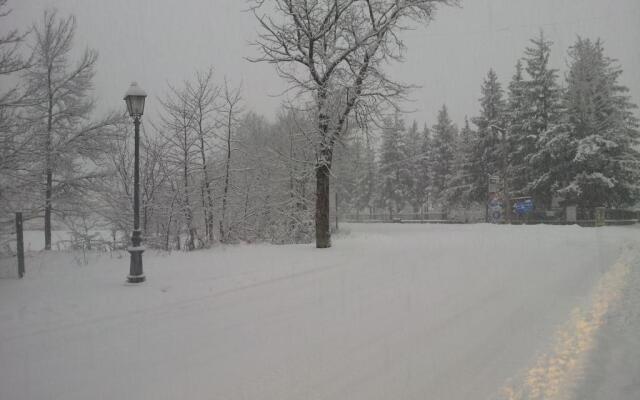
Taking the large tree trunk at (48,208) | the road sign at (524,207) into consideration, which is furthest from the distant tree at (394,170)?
the large tree trunk at (48,208)

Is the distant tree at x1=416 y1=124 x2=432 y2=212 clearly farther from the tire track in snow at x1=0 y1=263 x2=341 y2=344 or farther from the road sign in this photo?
the tire track in snow at x1=0 y1=263 x2=341 y2=344

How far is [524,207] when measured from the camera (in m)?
31.9

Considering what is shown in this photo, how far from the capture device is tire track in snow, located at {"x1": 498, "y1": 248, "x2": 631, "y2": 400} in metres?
3.70

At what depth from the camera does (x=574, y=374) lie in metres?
3.97

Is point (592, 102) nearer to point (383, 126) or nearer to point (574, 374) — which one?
point (383, 126)

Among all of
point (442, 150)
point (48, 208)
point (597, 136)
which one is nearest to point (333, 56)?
point (48, 208)

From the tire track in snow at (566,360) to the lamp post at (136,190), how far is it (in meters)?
6.65

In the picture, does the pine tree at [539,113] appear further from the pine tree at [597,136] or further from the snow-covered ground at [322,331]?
the snow-covered ground at [322,331]

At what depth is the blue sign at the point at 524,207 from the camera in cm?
3173

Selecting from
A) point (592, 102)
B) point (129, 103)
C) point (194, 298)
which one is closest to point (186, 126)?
point (129, 103)

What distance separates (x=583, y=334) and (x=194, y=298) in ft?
18.2

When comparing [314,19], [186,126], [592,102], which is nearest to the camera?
[314,19]

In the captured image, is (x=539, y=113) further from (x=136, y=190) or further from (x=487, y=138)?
(x=136, y=190)

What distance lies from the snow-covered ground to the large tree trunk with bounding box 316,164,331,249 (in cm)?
315
